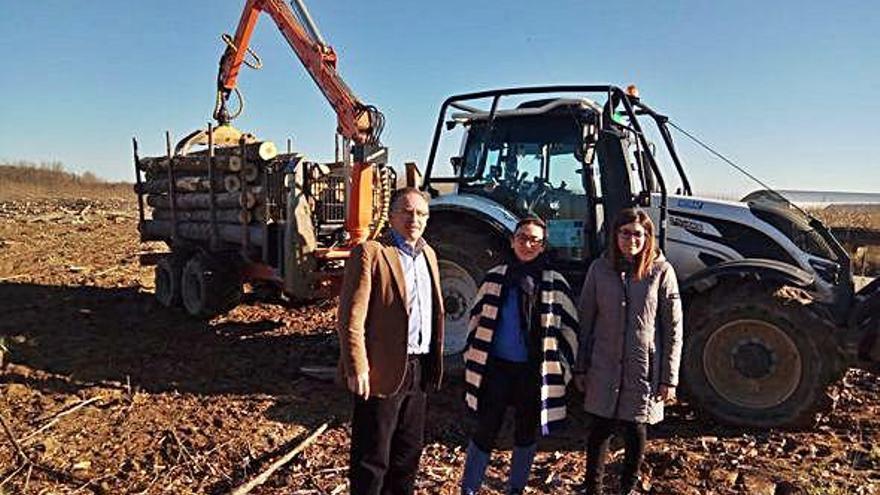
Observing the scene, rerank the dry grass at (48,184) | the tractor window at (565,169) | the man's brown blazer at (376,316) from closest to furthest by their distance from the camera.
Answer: the man's brown blazer at (376,316) < the tractor window at (565,169) < the dry grass at (48,184)

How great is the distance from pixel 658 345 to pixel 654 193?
2.47 metres

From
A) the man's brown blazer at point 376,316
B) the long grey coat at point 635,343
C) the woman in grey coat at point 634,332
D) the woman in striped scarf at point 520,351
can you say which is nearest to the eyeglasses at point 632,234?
the woman in grey coat at point 634,332

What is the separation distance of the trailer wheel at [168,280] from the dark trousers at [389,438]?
21.5ft

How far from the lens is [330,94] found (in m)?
8.55

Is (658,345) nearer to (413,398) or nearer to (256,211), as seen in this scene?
(413,398)

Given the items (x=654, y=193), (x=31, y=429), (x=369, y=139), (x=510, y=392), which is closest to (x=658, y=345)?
(x=510, y=392)

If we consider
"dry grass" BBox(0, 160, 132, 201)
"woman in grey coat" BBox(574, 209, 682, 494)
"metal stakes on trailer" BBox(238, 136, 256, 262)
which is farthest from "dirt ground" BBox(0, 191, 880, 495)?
"dry grass" BBox(0, 160, 132, 201)

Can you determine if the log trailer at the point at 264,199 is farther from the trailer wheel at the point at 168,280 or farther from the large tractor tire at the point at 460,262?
the large tractor tire at the point at 460,262

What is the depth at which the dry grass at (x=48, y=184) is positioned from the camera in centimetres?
4178

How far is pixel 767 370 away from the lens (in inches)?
191

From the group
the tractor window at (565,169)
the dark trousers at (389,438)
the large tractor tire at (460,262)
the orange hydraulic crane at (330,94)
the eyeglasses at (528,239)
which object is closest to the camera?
the dark trousers at (389,438)

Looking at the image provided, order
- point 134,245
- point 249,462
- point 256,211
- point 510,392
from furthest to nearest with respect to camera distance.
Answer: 1. point 134,245
2. point 256,211
3. point 249,462
4. point 510,392

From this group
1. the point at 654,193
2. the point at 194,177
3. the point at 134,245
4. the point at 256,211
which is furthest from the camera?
the point at 134,245

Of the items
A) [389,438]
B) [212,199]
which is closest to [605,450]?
[389,438]
